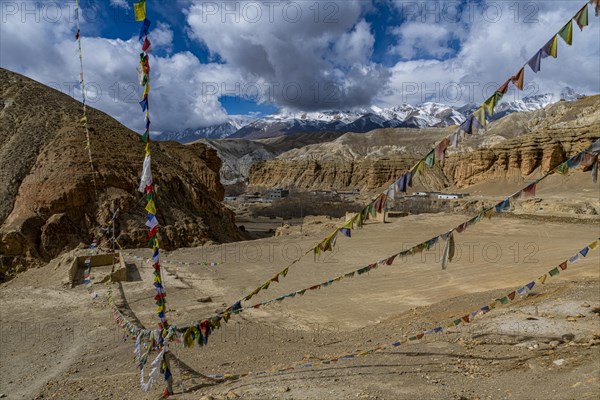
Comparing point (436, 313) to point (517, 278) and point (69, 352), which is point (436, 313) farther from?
point (69, 352)

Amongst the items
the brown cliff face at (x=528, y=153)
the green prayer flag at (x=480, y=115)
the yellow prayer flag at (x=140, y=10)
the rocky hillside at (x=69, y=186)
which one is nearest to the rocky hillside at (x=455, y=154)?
the brown cliff face at (x=528, y=153)

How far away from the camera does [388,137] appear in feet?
427

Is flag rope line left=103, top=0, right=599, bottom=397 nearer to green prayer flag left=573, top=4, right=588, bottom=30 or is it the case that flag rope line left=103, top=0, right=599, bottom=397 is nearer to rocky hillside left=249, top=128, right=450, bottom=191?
green prayer flag left=573, top=4, right=588, bottom=30

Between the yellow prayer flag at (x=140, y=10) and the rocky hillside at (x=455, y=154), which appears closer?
the yellow prayer flag at (x=140, y=10)

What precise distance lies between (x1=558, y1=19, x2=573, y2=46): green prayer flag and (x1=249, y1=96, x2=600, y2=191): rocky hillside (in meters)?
58.7

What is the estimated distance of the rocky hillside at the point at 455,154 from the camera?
60188mm

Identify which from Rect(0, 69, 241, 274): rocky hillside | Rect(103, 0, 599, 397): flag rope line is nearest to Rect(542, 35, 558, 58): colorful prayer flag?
Rect(103, 0, 599, 397): flag rope line

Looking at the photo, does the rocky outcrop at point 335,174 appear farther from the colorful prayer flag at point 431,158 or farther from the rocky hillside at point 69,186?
the colorful prayer flag at point 431,158

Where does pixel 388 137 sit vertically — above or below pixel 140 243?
above

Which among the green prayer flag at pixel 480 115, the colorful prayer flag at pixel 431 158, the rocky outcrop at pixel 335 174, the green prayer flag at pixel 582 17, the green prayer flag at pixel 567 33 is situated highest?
the rocky outcrop at pixel 335 174

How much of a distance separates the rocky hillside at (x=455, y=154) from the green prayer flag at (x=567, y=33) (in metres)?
58.7

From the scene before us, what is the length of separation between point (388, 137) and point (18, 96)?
11466 cm

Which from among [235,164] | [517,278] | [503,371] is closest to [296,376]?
[503,371]

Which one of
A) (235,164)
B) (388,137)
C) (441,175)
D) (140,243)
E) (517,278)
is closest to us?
(517,278)
